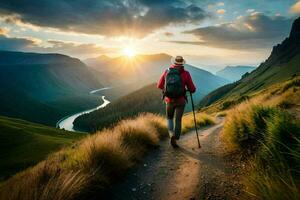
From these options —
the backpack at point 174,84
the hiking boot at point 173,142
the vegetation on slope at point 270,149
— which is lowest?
the hiking boot at point 173,142

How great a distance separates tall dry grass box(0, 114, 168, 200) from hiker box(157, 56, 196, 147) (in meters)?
1.43

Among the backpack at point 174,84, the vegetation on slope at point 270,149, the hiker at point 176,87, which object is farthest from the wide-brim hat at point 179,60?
the vegetation on slope at point 270,149

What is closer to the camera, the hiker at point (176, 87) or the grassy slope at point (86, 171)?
the grassy slope at point (86, 171)

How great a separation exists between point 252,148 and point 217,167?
1.14m

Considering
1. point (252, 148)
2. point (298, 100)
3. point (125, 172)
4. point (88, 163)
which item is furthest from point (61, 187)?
point (298, 100)

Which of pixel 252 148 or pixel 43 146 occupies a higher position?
pixel 252 148

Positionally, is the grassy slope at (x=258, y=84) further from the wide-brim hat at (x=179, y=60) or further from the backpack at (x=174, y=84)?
the backpack at (x=174, y=84)

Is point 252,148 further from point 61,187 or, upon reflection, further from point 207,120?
point 207,120

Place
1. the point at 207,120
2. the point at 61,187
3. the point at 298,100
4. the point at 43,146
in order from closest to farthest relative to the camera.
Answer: the point at 61,187, the point at 298,100, the point at 207,120, the point at 43,146

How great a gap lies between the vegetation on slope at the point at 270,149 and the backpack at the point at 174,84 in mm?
2196

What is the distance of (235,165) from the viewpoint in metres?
6.96

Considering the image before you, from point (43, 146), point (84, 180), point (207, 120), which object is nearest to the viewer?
point (84, 180)

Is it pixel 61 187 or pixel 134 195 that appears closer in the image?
pixel 61 187

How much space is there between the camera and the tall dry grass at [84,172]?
4301 millimetres
